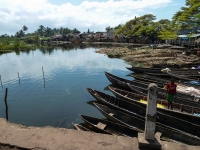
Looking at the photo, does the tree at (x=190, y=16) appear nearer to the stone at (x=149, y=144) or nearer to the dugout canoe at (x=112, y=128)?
the dugout canoe at (x=112, y=128)

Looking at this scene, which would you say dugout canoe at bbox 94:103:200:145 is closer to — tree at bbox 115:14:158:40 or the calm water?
the calm water

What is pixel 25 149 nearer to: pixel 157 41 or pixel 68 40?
pixel 157 41

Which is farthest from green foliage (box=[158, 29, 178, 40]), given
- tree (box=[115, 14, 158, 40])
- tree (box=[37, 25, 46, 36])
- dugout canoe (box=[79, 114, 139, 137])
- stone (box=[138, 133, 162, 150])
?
tree (box=[37, 25, 46, 36])

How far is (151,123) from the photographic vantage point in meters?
3.20

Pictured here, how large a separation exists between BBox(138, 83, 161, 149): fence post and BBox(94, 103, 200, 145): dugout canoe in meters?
5.31

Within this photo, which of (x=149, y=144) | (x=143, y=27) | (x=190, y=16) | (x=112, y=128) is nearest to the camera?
(x=149, y=144)

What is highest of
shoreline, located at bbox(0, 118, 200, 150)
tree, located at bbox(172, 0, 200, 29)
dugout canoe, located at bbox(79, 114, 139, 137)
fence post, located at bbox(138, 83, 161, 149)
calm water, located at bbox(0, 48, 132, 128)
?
tree, located at bbox(172, 0, 200, 29)

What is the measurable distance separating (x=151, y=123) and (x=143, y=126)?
20.8ft

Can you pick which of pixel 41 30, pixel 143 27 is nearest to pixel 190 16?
pixel 143 27

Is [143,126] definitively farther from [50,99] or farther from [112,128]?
[50,99]

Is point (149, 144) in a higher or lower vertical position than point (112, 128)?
higher

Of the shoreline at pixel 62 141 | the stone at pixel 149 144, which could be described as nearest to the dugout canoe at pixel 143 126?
the shoreline at pixel 62 141

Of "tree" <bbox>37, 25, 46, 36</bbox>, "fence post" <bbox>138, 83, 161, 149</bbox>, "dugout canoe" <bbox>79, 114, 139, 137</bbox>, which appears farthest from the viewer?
"tree" <bbox>37, 25, 46, 36</bbox>

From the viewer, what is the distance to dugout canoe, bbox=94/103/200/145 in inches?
296
